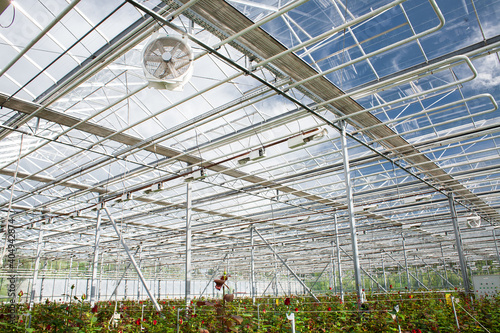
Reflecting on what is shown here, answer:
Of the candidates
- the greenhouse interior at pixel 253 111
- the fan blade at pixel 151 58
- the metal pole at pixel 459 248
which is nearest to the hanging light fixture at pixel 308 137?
the greenhouse interior at pixel 253 111

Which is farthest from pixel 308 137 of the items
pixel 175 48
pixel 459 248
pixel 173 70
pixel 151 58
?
pixel 459 248

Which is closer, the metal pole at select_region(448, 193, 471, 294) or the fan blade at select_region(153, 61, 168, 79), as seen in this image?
the fan blade at select_region(153, 61, 168, 79)

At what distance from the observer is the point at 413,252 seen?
3916 cm

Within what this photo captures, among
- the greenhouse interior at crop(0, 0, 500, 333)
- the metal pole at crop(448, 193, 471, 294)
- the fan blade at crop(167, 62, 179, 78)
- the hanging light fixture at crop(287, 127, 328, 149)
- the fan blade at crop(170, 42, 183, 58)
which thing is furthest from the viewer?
the metal pole at crop(448, 193, 471, 294)

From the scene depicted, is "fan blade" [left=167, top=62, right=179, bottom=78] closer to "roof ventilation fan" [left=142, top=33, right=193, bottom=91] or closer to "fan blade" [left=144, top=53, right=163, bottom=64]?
"roof ventilation fan" [left=142, top=33, right=193, bottom=91]

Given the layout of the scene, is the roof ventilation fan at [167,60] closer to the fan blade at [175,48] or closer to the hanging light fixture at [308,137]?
the fan blade at [175,48]

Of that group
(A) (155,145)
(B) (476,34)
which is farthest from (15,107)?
(B) (476,34)

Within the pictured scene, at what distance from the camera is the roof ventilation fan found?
5.83 m

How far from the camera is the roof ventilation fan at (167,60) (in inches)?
230

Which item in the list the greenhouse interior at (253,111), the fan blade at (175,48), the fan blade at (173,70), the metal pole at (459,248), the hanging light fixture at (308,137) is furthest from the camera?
the metal pole at (459,248)

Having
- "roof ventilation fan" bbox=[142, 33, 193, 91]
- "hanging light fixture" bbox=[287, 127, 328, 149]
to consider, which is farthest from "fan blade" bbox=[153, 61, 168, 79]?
"hanging light fixture" bbox=[287, 127, 328, 149]

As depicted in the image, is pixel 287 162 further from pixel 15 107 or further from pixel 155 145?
pixel 15 107

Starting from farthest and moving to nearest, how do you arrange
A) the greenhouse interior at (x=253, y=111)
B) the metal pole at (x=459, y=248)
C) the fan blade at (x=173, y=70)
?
the metal pole at (x=459, y=248), the greenhouse interior at (x=253, y=111), the fan blade at (x=173, y=70)

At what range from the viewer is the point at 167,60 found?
587 cm
